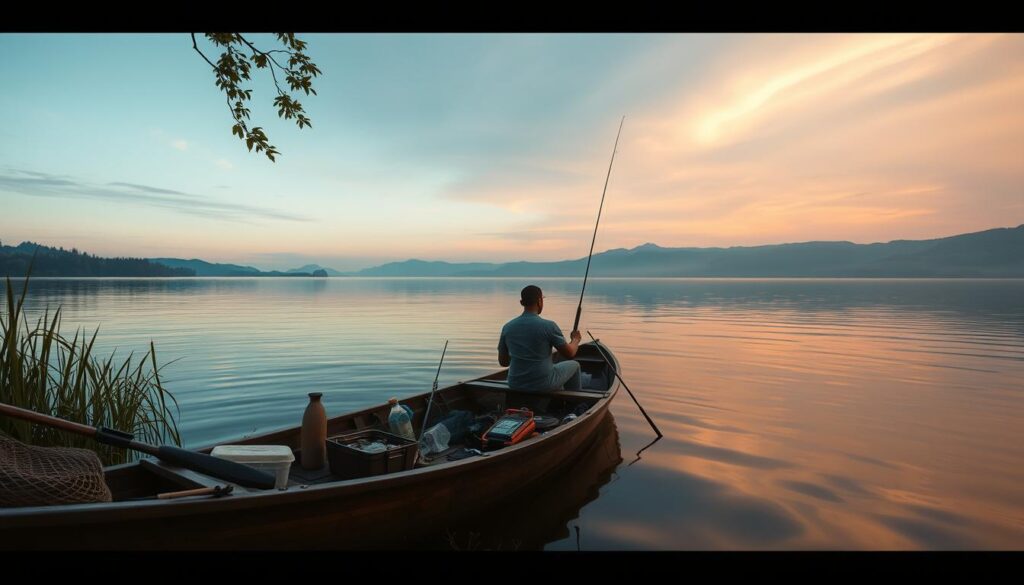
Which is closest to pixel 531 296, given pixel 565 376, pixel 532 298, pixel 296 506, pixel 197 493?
pixel 532 298

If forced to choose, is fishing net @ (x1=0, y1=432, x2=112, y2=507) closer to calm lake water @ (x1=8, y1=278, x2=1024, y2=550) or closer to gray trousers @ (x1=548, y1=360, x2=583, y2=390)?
calm lake water @ (x1=8, y1=278, x2=1024, y2=550)

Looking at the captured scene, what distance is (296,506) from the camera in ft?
10.7

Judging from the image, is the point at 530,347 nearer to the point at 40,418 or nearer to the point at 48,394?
the point at 40,418

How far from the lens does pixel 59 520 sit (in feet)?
8.32

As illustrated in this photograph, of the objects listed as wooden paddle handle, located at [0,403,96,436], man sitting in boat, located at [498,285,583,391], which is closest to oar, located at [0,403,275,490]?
wooden paddle handle, located at [0,403,96,436]

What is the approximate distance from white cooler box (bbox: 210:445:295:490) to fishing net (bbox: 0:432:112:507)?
757 mm

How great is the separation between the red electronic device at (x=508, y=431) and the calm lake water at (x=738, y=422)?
0.68 metres

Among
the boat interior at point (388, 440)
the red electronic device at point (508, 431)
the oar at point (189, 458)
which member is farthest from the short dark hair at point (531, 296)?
the oar at point (189, 458)

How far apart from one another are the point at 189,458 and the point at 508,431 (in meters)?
3.08

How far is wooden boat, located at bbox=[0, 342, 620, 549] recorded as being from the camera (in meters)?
2.61

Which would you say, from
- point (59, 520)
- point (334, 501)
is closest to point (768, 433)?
point (334, 501)
